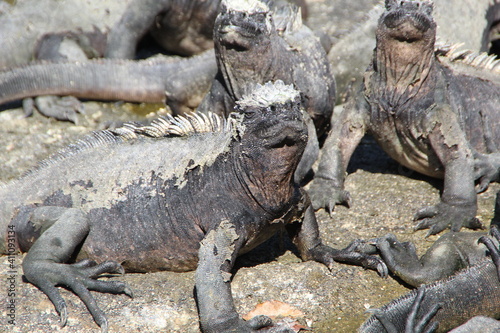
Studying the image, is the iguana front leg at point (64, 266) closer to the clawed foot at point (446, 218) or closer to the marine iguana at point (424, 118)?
the marine iguana at point (424, 118)

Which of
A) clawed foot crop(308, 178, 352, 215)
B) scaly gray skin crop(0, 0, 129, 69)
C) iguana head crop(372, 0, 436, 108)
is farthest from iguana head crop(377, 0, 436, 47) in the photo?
scaly gray skin crop(0, 0, 129, 69)

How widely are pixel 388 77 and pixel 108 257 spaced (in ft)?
7.46

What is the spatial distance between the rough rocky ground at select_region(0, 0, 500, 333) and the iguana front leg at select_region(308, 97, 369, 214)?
16cm

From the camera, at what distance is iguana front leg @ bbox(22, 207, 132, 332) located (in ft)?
11.6

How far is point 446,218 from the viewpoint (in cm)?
445

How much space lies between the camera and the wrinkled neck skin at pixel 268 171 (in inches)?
137

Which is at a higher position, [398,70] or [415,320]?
[398,70]

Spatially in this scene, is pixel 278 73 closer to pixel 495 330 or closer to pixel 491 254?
pixel 491 254

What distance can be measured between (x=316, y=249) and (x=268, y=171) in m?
0.76

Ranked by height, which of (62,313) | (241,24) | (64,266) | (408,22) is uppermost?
(408,22)

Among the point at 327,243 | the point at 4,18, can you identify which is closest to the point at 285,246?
the point at 327,243

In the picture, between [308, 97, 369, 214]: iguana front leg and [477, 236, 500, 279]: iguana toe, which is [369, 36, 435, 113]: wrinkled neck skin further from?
[477, 236, 500, 279]: iguana toe

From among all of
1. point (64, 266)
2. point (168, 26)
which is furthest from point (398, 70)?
point (168, 26)

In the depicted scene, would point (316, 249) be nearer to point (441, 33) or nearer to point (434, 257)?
point (434, 257)
